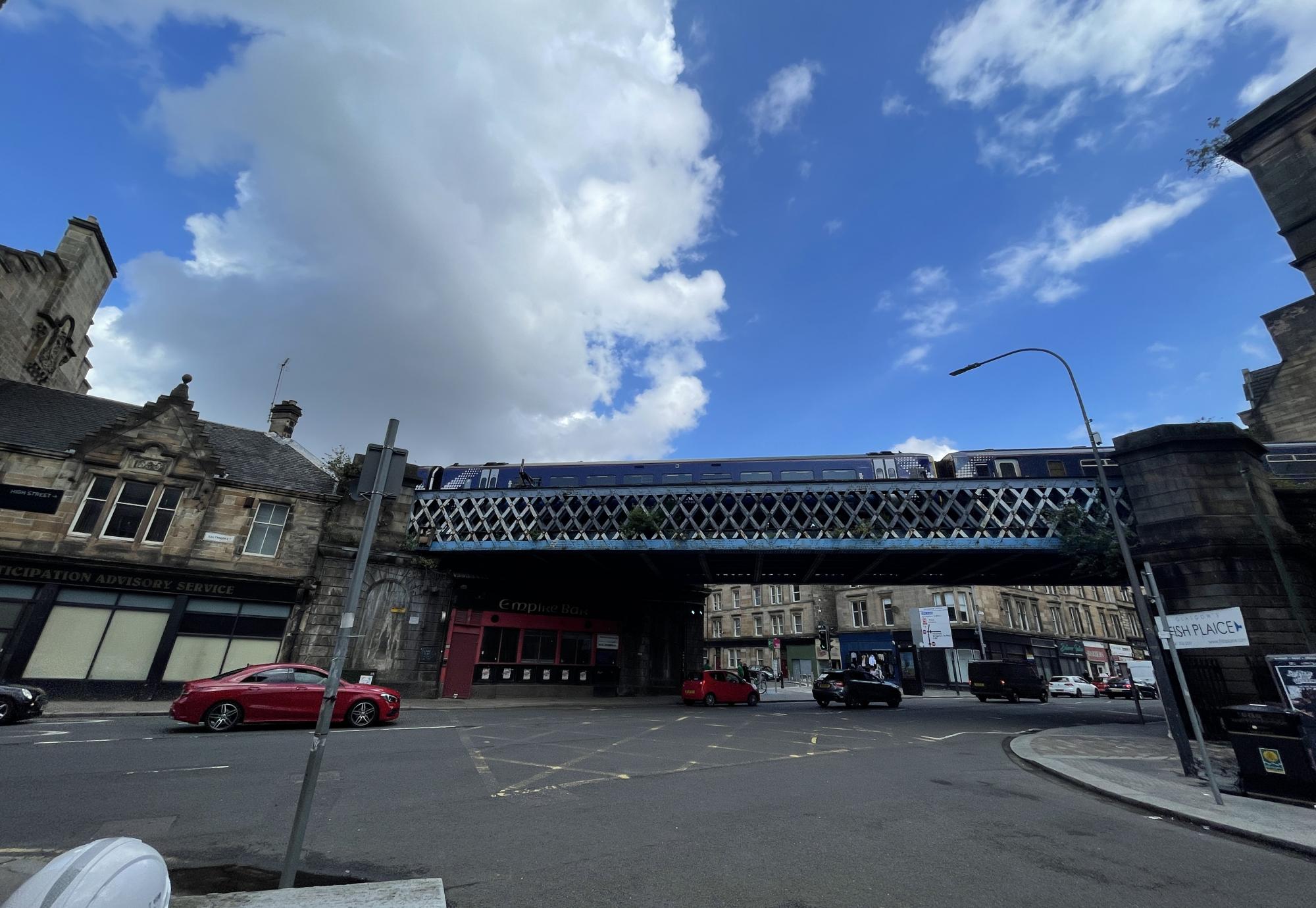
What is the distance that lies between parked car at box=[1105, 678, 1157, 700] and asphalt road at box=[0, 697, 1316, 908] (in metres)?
35.1

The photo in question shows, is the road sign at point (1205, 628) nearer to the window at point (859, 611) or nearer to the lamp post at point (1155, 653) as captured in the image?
the lamp post at point (1155, 653)

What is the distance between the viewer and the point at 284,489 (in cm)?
2248

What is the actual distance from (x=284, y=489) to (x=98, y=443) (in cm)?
592

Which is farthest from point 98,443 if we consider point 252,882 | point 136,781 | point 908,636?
point 908,636

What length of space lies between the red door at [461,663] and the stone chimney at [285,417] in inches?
529

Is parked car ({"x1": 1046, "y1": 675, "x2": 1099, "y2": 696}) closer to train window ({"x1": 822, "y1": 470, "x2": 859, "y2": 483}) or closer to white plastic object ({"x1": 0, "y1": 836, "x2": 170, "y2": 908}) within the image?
train window ({"x1": 822, "y1": 470, "x2": 859, "y2": 483})

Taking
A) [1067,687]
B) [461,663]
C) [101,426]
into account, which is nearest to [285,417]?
[101,426]

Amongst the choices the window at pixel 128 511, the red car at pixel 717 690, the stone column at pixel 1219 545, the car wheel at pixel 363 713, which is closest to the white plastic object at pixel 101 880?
the car wheel at pixel 363 713

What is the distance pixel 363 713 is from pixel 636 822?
34.3 ft

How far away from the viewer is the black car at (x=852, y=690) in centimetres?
2505

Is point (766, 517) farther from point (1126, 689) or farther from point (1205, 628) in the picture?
point (1126, 689)

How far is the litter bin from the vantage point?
8258 mm

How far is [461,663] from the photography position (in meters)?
25.0

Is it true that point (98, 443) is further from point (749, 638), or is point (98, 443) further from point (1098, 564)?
point (749, 638)
